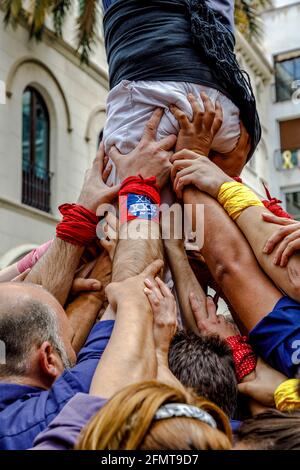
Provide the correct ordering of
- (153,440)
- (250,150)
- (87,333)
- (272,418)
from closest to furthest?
1. (153,440)
2. (272,418)
3. (87,333)
4. (250,150)

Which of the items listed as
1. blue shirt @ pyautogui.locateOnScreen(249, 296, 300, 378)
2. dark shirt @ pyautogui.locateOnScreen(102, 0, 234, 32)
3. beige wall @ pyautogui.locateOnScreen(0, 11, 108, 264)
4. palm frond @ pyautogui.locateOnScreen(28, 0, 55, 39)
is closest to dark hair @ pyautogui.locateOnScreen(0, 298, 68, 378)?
blue shirt @ pyautogui.locateOnScreen(249, 296, 300, 378)

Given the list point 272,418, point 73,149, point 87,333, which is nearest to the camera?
point 272,418

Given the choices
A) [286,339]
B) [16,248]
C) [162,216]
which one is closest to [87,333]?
[162,216]

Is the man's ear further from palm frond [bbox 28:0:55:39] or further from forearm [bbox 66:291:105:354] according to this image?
palm frond [bbox 28:0:55:39]

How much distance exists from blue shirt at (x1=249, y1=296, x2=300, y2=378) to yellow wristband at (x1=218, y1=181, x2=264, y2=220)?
0.30 meters

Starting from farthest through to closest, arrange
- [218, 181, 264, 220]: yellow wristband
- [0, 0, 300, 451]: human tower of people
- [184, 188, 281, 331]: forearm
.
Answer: [218, 181, 264, 220]: yellow wristband, [184, 188, 281, 331]: forearm, [0, 0, 300, 451]: human tower of people

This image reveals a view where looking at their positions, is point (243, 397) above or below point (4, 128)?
below

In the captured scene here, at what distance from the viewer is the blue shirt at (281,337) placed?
1630mm

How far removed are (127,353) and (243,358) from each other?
444 mm

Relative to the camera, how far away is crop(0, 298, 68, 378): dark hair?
1645 mm

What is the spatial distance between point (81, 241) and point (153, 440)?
1068mm

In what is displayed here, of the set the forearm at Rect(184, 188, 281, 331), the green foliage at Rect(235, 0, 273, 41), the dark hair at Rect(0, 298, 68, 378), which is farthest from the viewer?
the green foliage at Rect(235, 0, 273, 41)
